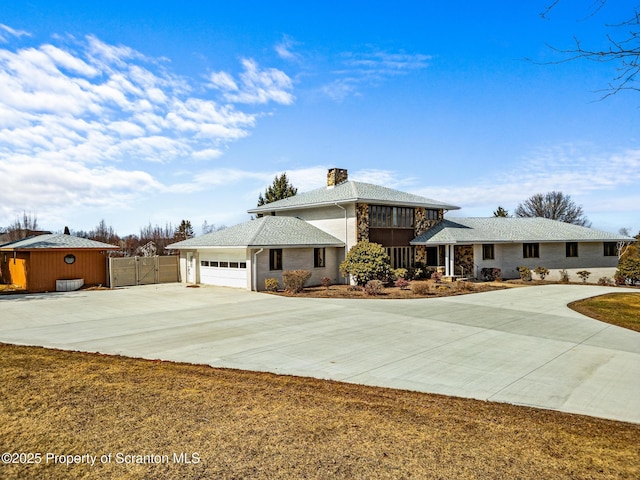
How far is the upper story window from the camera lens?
25.9m

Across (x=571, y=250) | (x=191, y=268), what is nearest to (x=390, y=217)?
(x=191, y=268)

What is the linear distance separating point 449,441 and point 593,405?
10.9 feet

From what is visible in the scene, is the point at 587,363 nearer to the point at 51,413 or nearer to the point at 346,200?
the point at 51,413

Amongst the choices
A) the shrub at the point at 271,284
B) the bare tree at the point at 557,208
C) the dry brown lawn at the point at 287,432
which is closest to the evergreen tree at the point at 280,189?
the shrub at the point at 271,284

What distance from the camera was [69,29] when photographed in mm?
11961

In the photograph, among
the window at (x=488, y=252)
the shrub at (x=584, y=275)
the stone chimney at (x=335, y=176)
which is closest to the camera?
the shrub at (x=584, y=275)

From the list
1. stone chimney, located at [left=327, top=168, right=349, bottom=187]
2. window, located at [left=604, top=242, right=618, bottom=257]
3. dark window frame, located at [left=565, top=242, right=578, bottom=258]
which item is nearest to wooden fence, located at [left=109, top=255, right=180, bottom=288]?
stone chimney, located at [left=327, top=168, right=349, bottom=187]

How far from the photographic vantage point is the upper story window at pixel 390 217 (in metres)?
25.9

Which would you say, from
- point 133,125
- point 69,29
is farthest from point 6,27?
point 133,125

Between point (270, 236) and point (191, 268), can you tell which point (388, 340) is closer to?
point (270, 236)

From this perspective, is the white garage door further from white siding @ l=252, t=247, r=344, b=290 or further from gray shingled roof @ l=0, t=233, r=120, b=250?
gray shingled roof @ l=0, t=233, r=120, b=250

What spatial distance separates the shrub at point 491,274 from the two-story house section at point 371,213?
10.7ft

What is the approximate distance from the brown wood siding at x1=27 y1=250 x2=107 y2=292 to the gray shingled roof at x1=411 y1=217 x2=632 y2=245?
66.6ft

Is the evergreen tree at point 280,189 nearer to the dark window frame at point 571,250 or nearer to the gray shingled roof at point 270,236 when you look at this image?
the gray shingled roof at point 270,236
